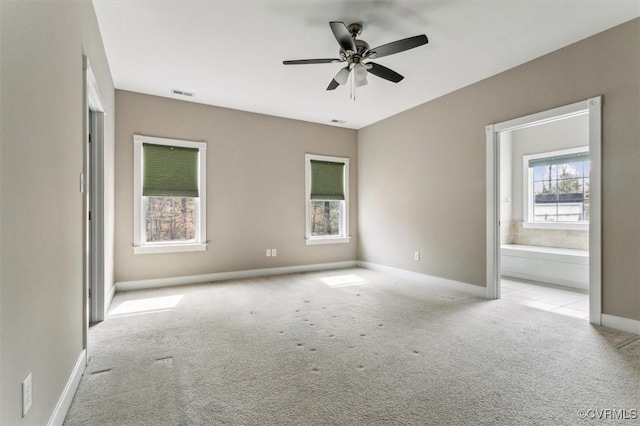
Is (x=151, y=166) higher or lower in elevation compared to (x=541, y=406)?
higher

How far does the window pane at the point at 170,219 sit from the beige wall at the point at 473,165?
10.5 feet

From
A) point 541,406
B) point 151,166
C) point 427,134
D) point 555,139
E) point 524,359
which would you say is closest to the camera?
point 541,406

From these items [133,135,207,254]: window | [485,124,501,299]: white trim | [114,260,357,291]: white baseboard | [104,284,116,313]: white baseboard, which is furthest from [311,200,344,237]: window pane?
[104,284,116,313]: white baseboard

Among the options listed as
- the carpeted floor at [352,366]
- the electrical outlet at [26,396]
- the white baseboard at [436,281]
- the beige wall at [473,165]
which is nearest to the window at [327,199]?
the beige wall at [473,165]

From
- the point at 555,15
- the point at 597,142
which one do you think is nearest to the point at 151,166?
the point at 555,15

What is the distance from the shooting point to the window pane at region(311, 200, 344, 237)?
6.18 m

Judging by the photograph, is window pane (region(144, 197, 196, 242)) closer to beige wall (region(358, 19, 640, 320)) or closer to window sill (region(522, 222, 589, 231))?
beige wall (region(358, 19, 640, 320))

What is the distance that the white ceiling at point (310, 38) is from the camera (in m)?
2.73

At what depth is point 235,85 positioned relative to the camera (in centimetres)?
431

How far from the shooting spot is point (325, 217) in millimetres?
6320

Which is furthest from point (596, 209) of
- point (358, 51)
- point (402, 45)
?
point (358, 51)

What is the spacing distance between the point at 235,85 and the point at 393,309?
11.5 ft

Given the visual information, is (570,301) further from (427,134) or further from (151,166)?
(151,166)

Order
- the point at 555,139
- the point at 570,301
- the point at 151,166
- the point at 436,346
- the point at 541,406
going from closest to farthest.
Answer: the point at 541,406, the point at 436,346, the point at 570,301, the point at 151,166, the point at 555,139
